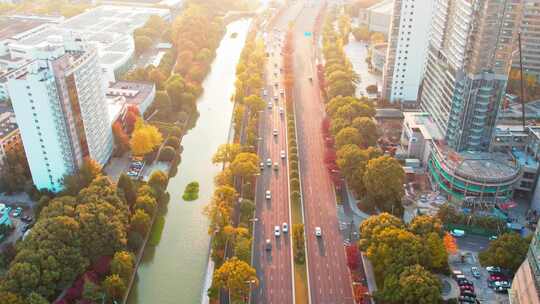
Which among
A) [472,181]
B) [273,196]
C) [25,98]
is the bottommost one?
[273,196]

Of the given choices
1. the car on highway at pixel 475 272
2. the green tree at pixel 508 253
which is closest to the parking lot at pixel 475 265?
the car on highway at pixel 475 272

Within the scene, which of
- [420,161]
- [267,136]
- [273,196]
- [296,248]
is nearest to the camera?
[296,248]

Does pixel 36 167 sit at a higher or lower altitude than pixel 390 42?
lower

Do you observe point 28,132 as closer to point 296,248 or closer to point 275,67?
point 296,248

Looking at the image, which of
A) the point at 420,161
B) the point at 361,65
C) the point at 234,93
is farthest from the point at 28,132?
the point at 361,65

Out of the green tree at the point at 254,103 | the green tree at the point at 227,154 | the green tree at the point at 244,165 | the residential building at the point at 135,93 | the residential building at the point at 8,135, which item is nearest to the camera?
the green tree at the point at 244,165

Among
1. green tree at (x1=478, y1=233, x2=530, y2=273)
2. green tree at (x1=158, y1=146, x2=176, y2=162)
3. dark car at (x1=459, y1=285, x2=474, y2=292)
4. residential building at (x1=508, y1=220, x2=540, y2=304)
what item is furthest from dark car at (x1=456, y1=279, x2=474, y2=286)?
green tree at (x1=158, y1=146, x2=176, y2=162)

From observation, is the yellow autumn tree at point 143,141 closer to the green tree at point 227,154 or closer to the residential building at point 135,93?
the green tree at point 227,154
